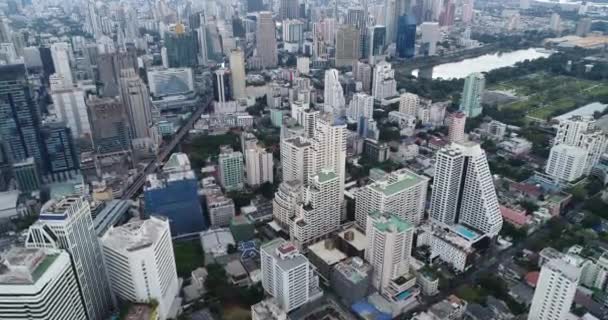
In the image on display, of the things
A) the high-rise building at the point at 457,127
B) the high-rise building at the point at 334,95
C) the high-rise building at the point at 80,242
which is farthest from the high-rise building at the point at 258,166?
the high-rise building at the point at 457,127

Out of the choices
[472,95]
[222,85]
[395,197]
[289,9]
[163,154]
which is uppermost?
[289,9]

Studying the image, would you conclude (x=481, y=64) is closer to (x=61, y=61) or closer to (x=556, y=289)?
(x=61, y=61)

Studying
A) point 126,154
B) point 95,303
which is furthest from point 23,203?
point 95,303

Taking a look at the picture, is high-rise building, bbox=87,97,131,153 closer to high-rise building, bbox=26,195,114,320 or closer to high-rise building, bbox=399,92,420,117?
high-rise building, bbox=26,195,114,320

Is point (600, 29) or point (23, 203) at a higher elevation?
point (600, 29)

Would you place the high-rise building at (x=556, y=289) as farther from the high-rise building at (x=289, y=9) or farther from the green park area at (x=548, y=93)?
the high-rise building at (x=289, y=9)

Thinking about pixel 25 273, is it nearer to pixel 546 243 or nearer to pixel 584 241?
pixel 546 243

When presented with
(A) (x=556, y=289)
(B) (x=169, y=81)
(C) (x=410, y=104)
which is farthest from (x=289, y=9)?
(A) (x=556, y=289)
